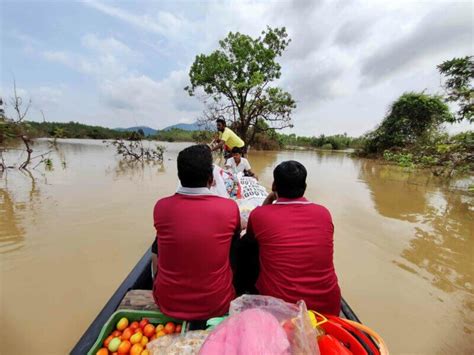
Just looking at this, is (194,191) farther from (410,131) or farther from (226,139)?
(410,131)

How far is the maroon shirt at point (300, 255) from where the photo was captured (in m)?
1.31

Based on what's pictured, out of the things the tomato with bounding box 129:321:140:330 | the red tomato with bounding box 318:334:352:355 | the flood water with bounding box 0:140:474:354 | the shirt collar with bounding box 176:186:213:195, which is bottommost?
the flood water with bounding box 0:140:474:354

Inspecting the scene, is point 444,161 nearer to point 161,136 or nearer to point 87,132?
point 161,136

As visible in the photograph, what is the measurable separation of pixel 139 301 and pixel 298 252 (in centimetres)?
103

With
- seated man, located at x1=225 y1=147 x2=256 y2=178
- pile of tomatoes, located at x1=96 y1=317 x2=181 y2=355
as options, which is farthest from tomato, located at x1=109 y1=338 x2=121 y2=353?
seated man, located at x1=225 y1=147 x2=256 y2=178

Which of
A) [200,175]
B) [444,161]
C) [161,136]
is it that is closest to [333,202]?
[444,161]

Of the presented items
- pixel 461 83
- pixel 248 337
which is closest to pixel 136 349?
pixel 248 337

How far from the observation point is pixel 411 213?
5238 mm

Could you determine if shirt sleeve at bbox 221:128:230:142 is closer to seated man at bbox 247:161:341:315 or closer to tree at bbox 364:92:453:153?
seated man at bbox 247:161:341:315

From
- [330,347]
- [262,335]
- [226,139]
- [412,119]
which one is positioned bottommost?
[330,347]

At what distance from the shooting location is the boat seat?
139 cm

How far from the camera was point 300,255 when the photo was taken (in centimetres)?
130

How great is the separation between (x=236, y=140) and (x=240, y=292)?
427cm

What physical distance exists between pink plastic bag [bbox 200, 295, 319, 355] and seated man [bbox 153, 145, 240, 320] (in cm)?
36
